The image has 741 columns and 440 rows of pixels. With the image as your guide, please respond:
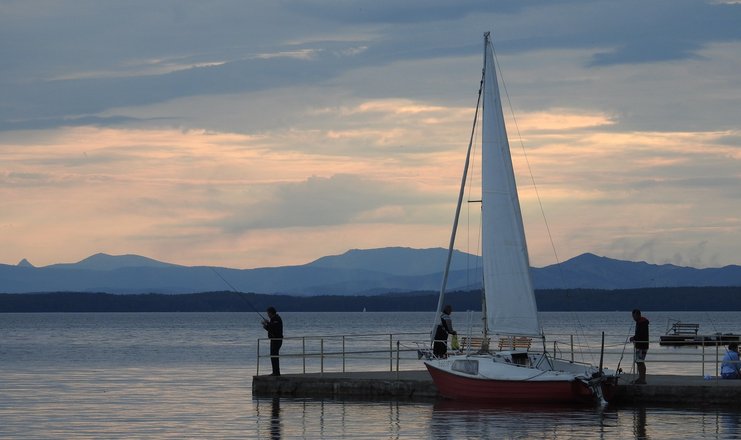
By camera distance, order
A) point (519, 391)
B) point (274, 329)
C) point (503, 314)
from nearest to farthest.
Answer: point (519, 391), point (503, 314), point (274, 329)

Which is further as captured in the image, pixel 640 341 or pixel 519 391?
pixel 640 341

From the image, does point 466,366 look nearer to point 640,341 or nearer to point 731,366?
point 640,341

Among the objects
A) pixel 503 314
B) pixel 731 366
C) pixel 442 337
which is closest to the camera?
pixel 503 314

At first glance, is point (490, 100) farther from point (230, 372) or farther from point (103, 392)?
point (230, 372)

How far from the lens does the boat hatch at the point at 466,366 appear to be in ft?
108

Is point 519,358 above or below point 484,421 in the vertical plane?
above

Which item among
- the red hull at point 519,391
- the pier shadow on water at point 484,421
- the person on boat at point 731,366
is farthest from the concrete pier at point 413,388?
the red hull at point 519,391

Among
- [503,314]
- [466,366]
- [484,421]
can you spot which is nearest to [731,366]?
[503,314]

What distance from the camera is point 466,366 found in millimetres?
33250

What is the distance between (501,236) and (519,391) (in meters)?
4.02

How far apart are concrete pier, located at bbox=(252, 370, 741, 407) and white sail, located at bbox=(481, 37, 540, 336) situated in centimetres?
342

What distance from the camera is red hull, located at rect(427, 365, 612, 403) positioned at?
32469mm

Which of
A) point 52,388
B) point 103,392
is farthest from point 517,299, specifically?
point 52,388

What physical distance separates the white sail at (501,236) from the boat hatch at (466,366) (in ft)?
3.19
